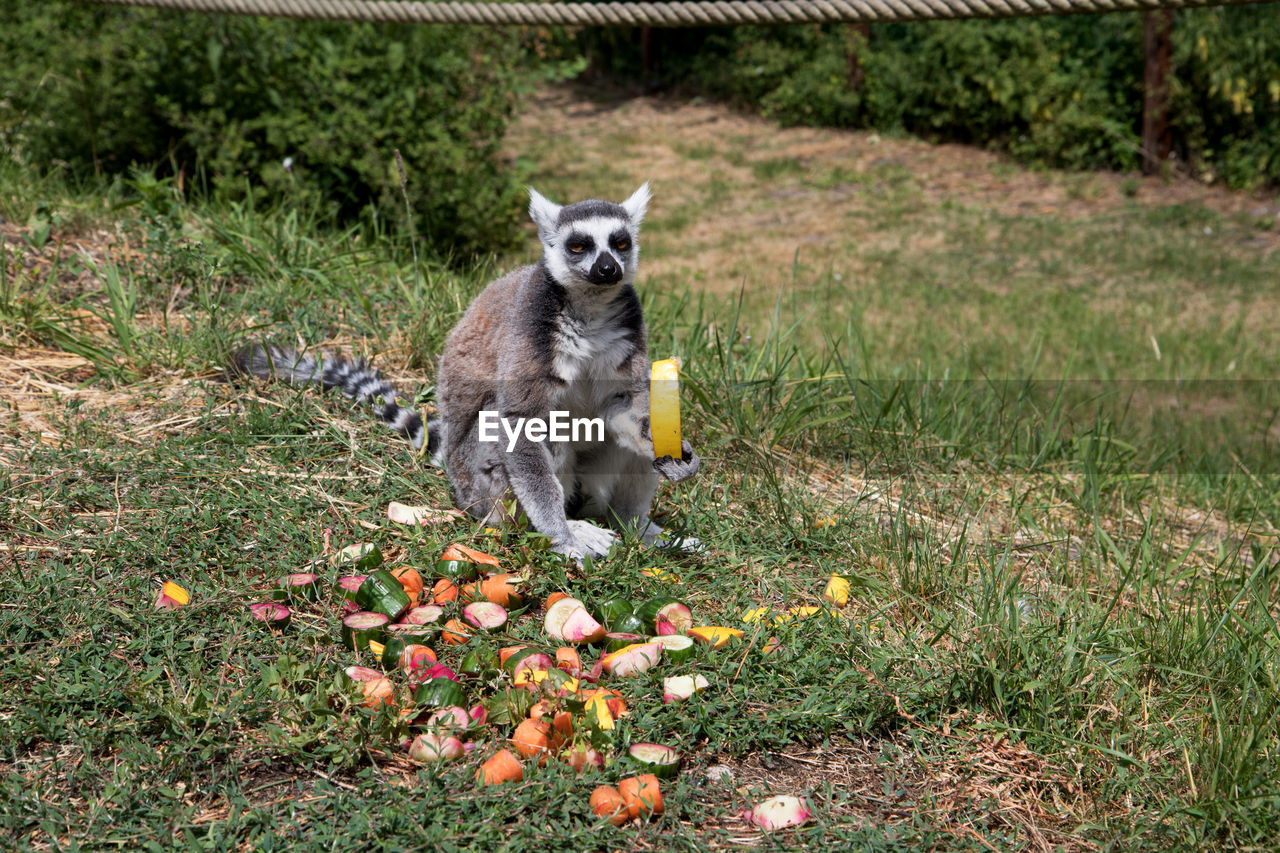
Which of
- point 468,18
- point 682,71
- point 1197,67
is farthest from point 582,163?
point 468,18

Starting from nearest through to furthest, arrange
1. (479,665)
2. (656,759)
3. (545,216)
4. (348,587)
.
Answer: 1. (656,759)
2. (479,665)
3. (348,587)
4. (545,216)

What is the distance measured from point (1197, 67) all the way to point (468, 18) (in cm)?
746

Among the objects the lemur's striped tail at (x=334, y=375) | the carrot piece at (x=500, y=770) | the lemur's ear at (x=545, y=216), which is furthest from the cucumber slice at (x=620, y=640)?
the lemur's striped tail at (x=334, y=375)

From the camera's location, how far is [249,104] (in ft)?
20.2

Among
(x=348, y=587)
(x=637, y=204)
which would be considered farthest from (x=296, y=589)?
(x=637, y=204)

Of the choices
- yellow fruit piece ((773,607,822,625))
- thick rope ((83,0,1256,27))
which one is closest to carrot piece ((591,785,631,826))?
yellow fruit piece ((773,607,822,625))

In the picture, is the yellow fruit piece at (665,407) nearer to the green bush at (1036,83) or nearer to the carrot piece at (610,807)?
the carrot piece at (610,807)

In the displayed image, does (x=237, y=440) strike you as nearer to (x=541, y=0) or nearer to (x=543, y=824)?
(x=543, y=824)

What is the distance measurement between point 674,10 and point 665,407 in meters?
1.86

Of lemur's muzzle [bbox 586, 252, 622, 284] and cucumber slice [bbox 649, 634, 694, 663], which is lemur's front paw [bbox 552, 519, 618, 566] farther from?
lemur's muzzle [bbox 586, 252, 622, 284]

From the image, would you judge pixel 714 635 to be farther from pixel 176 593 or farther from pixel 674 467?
pixel 176 593

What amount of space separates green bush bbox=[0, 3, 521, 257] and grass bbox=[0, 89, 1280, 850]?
952 mm

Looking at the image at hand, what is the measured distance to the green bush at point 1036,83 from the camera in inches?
346

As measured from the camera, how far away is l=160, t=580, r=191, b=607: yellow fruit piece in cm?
256
